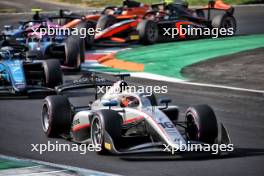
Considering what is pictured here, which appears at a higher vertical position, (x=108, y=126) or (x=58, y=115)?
(x=108, y=126)

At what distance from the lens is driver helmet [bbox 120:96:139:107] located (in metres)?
14.5

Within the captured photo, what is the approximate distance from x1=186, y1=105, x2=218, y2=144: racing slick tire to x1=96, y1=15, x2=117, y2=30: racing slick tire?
16355 millimetres

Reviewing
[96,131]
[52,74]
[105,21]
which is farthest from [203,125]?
[105,21]

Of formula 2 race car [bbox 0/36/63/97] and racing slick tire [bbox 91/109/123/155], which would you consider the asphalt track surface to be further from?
formula 2 race car [bbox 0/36/63/97]

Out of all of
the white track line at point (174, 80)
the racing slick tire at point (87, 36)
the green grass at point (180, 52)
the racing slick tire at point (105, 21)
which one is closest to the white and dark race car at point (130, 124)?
the white track line at point (174, 80)

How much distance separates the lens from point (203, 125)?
545 inches

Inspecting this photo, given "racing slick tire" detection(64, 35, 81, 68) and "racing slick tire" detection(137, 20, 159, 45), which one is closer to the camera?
"racing slick tire" detection(64, 35, 81, 68)

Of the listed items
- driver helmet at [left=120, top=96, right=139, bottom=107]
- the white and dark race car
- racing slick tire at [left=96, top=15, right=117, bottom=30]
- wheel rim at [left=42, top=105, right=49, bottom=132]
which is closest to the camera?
the white and dark race car

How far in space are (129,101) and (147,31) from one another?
1529cm

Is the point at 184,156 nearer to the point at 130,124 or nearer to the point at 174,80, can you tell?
the point at 130,124

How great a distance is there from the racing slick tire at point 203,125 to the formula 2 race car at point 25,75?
7.12 m

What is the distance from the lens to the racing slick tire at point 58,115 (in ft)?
49.9

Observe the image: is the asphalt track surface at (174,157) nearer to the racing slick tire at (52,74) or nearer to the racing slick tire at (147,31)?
the racing slick tire at (52,74)

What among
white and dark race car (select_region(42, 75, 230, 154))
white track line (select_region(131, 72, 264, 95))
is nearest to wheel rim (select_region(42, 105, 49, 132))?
white and dark race car (select_region(42, 75, 230, 154))
